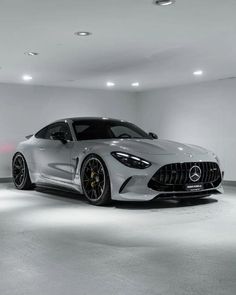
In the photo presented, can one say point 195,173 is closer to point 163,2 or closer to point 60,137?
point 60,137

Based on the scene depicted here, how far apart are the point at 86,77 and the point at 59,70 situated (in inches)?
41.8

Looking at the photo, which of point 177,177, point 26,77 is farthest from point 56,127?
point 177,177

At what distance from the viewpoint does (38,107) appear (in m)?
10.5

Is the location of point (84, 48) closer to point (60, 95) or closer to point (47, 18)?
point (47, 18)

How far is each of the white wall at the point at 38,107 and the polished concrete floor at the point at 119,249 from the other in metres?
4.21

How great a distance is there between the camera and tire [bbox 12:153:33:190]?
26.2ft

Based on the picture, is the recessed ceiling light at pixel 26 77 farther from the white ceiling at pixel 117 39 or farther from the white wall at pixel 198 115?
the white wall at pixel 198 115

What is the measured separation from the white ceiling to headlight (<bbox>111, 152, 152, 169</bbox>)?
57.1 inches

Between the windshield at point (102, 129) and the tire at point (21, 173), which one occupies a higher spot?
the windshield at point (102, 129)

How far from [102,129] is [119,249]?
3597 millimetres

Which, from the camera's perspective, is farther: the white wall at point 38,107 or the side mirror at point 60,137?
the white wall at point 38,107

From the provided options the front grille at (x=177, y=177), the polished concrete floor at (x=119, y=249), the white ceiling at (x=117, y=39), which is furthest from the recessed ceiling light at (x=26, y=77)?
the front grille at (x=177, y=177)

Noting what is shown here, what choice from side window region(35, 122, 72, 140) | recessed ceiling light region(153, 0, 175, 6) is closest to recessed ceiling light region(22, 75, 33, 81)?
side window region(35, 122, 72, 140)

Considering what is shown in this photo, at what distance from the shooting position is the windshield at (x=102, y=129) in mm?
6902
